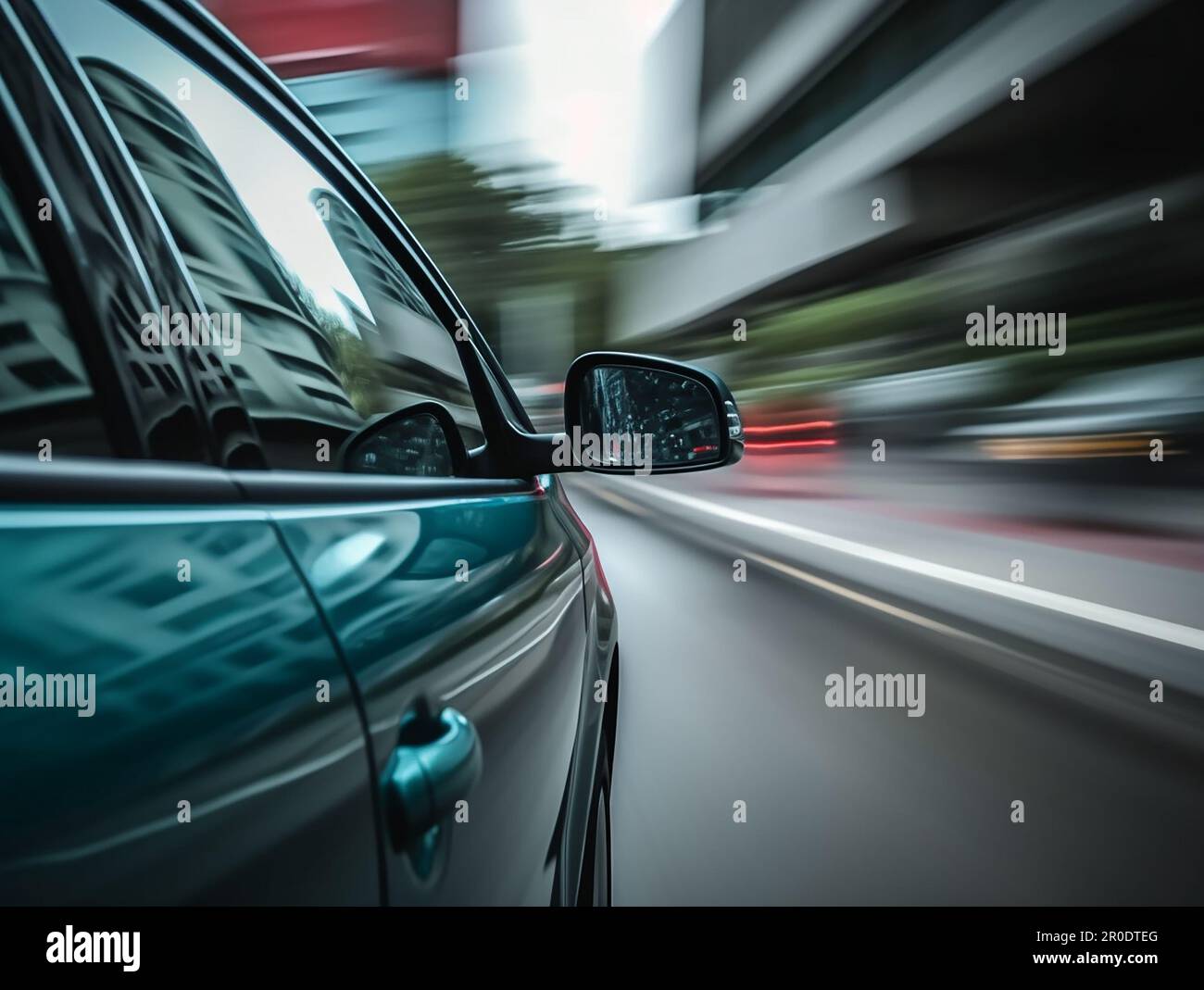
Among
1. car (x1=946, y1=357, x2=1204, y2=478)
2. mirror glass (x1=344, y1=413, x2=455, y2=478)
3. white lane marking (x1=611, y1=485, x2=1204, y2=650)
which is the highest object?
car (x1=946, y1=357, x2=1204, y2=478)

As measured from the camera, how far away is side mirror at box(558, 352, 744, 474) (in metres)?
1.92

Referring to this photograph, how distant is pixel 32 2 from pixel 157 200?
26 cm

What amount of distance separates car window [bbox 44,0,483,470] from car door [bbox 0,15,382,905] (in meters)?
0.13

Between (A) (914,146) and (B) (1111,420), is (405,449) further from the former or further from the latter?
(A) (914,146)

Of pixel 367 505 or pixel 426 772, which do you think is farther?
pixel 367 505

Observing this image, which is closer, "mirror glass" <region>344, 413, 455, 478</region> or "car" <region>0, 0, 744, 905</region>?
"car" <region>0, 0, 744, 905</region>

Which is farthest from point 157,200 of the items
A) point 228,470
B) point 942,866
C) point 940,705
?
point 940,705

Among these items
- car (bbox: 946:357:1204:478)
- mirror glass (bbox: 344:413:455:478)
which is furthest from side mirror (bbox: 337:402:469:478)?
car (bbox: 946:357:1204:478)

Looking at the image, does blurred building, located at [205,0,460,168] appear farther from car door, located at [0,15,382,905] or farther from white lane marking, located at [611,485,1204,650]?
white lane marking, located at [611,485,1204,650]

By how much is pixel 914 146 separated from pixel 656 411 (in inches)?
554

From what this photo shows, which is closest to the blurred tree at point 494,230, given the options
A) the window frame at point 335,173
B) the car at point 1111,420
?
the car at point 1111,420

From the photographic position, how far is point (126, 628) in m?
0.73

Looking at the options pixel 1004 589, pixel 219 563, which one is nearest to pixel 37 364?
pixel 219 563

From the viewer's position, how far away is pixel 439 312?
194 centimetres
